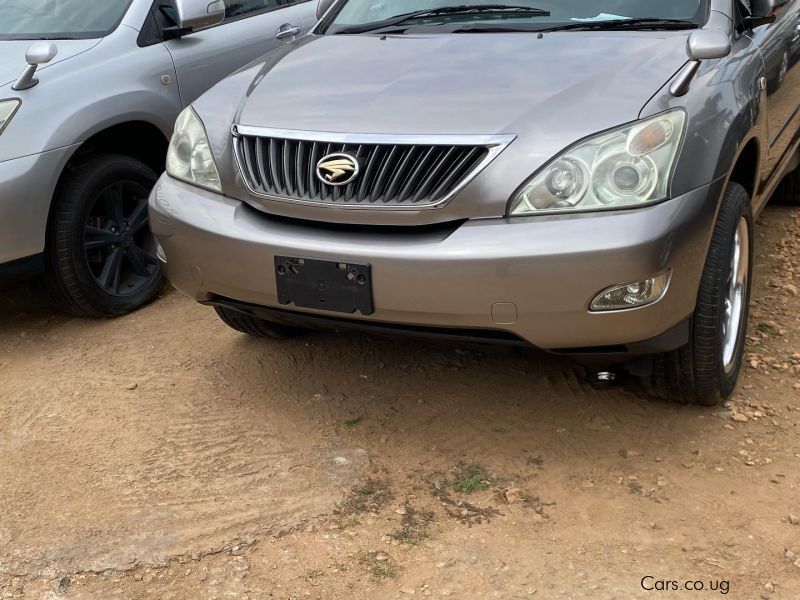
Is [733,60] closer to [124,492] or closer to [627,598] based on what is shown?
[627,598]

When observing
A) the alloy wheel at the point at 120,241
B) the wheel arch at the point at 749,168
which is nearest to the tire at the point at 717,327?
the wheel arch at the point at 749,168

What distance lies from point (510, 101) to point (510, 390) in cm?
120

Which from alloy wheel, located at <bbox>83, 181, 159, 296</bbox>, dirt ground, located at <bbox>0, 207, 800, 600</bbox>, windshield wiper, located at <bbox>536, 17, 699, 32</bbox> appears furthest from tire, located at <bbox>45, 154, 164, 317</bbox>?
windshield wiper, located at <bbox>536, 17, 699, 32</bbox>

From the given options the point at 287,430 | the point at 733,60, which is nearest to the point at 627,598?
the point at 287,430

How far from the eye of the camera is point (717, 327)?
9.94 ft

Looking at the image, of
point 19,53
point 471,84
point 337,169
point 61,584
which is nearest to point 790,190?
point 471,84

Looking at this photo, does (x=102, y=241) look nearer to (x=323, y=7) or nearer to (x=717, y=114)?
(x=323, y=7)

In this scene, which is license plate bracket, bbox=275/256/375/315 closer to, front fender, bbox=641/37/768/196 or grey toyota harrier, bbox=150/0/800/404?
grey toyota harrier, bbox=150/0/800/404

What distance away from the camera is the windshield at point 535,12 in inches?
135

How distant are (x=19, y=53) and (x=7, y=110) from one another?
20.1 inches

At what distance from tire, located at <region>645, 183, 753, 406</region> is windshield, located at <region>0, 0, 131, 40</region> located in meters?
3.01

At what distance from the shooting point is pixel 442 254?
270 centimetres

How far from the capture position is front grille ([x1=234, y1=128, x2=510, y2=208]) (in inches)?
109

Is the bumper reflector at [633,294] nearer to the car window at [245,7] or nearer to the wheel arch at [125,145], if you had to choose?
the wheel arch at [125,145]
